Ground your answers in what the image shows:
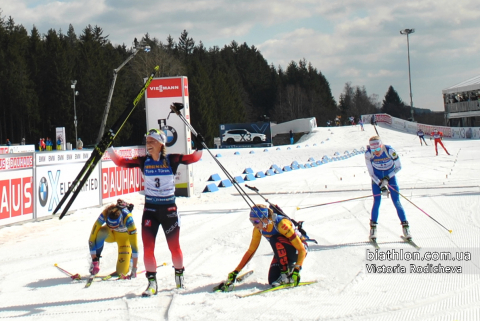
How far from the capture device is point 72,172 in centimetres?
1307

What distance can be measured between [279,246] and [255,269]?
105cm

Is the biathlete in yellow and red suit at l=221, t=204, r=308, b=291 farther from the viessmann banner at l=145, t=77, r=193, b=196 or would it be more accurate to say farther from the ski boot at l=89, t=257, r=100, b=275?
the viessmann banner at l=145, t=77, r=193, b=196

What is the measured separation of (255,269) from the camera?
6.76m

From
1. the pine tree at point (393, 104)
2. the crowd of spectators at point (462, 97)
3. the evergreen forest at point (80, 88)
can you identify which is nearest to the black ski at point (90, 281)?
the evergreen forest at point (80, 88)

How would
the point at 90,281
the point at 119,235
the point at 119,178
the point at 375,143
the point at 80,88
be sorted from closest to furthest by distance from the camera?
1. the point at 90,281
2. the point at 119,235
3. the point at 375,143
4. the point at 119,178
5. the point at 80,88

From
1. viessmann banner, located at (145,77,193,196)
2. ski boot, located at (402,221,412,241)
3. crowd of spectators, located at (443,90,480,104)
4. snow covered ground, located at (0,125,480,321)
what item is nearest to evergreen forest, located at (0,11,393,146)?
crowd of spectators, located at (443,90,480,104)

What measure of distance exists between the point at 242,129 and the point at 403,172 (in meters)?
28.0

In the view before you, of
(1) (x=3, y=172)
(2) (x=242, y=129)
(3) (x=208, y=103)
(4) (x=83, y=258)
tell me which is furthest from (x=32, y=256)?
(3) (x=208, y=103)

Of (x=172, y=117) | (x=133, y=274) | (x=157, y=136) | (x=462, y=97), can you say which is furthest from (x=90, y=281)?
(x=462, y=97)

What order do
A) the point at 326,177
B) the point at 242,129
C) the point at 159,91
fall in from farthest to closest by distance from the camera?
the point at 242,129, the point at 326,177, the point at 159,91

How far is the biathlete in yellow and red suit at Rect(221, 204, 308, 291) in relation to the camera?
18.7 feet

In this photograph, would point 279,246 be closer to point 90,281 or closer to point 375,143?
point 90,281

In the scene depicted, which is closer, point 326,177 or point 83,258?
point 83,258

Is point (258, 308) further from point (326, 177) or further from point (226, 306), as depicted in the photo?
point (326, 177)
